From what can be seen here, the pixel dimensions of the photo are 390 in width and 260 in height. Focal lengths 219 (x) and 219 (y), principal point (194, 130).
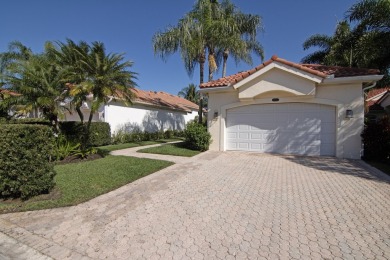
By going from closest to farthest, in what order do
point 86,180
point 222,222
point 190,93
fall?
1. point 222,222
2. point 86,180
3. point 190,93

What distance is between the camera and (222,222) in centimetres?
412

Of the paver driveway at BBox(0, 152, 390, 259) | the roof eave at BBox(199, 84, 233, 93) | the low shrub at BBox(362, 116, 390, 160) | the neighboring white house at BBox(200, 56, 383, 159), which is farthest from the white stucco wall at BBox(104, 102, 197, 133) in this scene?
the low shrub at BBox(362, 116, 390, 160)

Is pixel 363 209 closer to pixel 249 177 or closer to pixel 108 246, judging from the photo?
pixel 249 177

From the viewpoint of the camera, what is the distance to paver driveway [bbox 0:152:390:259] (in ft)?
10.8

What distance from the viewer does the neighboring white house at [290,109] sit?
408 inches

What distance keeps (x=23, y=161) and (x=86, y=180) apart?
6.46ft

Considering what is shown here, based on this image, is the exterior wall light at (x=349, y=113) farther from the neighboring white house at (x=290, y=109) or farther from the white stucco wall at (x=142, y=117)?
the white stucco wall at (x=142, y=117)

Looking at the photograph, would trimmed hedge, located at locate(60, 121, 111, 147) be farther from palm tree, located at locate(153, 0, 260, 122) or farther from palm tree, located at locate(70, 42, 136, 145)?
palm tree, located at locate(153, 0, 260, 122)

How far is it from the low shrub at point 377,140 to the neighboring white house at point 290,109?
32cm

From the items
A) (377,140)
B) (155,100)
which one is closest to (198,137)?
(377,140)

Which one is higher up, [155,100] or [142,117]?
[155,100]

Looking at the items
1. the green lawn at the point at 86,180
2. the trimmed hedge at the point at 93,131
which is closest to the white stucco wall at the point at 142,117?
the trimmed hedge at the point at 93,131

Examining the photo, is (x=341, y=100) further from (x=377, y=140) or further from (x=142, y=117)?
(x=142, y=117)

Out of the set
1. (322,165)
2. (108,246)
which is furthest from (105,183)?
(322,165)
